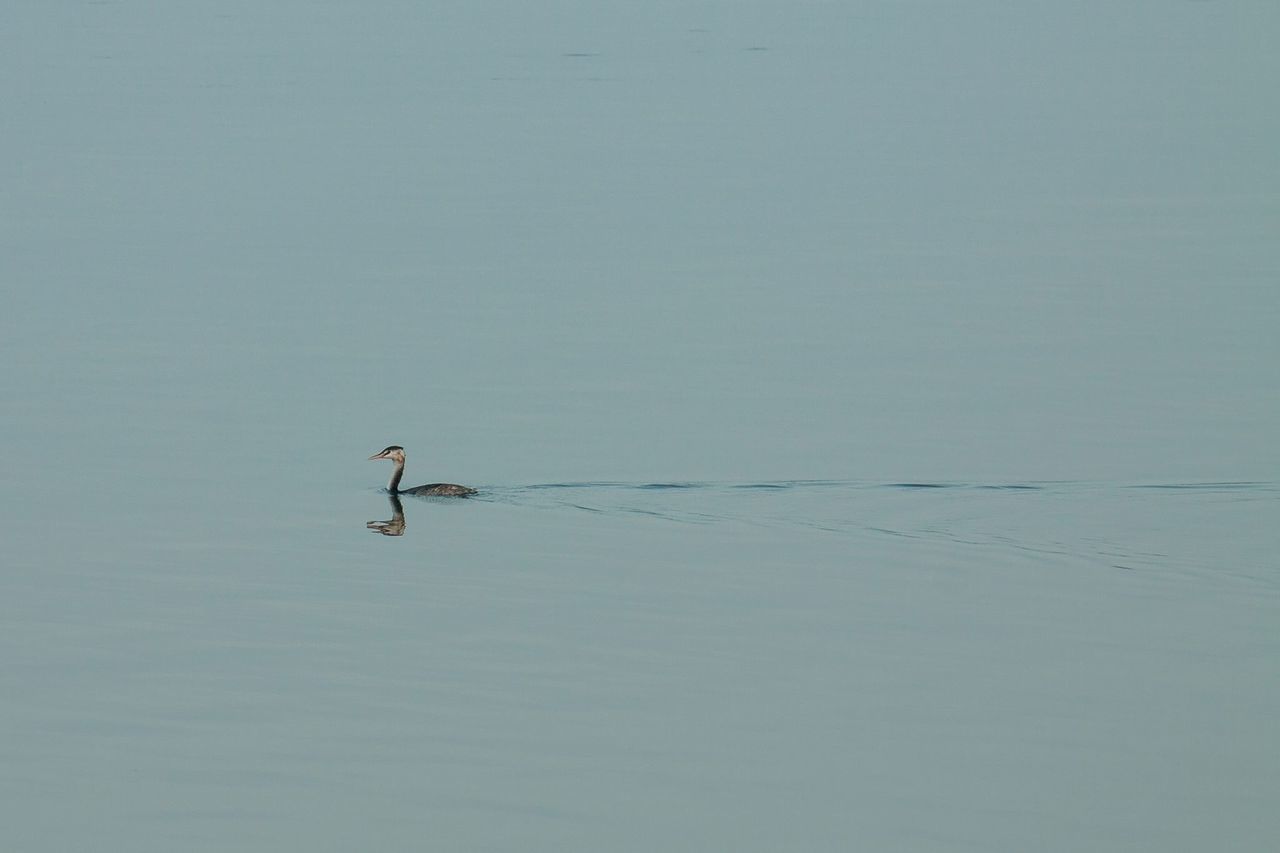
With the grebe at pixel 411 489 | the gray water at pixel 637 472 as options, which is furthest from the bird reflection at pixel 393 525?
the grebe at pixel 411 489

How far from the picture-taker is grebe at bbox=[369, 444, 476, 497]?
58.7 feet

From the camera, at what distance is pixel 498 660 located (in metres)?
13.3

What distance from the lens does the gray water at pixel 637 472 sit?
11477 millimetres

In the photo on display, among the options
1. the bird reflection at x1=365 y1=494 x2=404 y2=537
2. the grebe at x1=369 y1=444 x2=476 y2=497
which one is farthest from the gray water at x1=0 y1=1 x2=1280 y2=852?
the grebe at x1=369 y1=444 x2=476 y2=497

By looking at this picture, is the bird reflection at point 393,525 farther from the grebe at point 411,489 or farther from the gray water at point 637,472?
the grebe at point 411,489

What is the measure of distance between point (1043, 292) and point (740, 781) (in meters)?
14.0

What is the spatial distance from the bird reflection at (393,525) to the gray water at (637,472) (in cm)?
6

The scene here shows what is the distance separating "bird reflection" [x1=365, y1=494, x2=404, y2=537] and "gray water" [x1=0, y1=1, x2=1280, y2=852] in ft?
0.19

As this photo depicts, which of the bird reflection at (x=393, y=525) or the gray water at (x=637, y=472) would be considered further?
the bird reflection at (x=393, y=525)

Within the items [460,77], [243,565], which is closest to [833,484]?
[243,565]

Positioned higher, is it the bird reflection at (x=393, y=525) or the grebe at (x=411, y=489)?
the grebe at (x=411, y=489)

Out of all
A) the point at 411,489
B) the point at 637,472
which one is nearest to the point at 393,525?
the point at 411,489

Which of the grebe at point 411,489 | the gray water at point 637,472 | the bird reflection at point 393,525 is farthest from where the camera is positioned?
the grebe at point 411,489

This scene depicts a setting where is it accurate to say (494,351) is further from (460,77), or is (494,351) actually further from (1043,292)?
(460,77)
